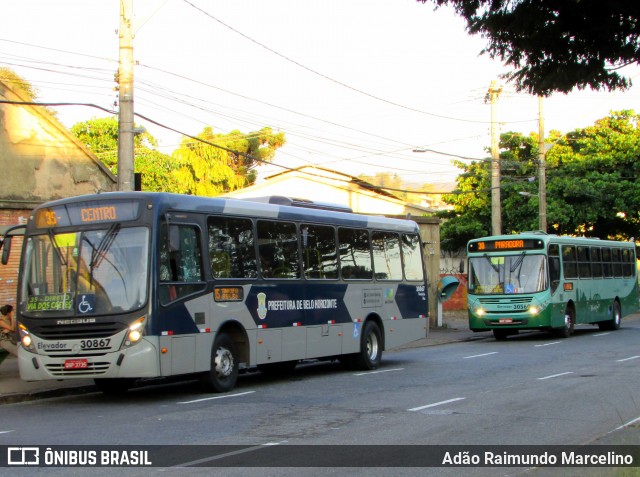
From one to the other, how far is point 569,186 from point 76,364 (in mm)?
35142

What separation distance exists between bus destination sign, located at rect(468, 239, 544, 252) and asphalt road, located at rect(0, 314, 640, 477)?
26.7ft

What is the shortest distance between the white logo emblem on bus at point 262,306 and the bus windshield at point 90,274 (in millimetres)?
2794

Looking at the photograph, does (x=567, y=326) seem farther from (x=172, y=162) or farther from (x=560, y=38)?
(x=172, y=162)

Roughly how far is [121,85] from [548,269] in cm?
1478

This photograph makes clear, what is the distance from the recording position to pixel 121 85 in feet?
55.2

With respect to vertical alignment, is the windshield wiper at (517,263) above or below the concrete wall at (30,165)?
below

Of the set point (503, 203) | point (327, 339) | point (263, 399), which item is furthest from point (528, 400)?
point (503, 203)

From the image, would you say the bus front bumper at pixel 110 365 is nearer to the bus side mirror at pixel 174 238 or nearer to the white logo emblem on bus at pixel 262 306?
the bus side mirror at pixel 174 238

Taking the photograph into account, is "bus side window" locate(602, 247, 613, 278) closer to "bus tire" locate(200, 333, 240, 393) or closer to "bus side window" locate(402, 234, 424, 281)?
"bus side window" locate(402, 234, 424, 281)

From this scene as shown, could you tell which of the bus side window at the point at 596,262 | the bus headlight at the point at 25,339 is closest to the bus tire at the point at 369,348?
the bus headlight at the point at 25,339

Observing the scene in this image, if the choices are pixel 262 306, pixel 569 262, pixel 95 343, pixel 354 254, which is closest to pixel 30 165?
pixel 354 254

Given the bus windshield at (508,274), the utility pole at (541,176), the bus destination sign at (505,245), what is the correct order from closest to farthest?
the bus windshield at (508,274) < the bus destination sign at (505,245) < the utility pole at (541,176)

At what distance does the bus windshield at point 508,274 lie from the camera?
2602cm

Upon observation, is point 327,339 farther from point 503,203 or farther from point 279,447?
point 503,203
